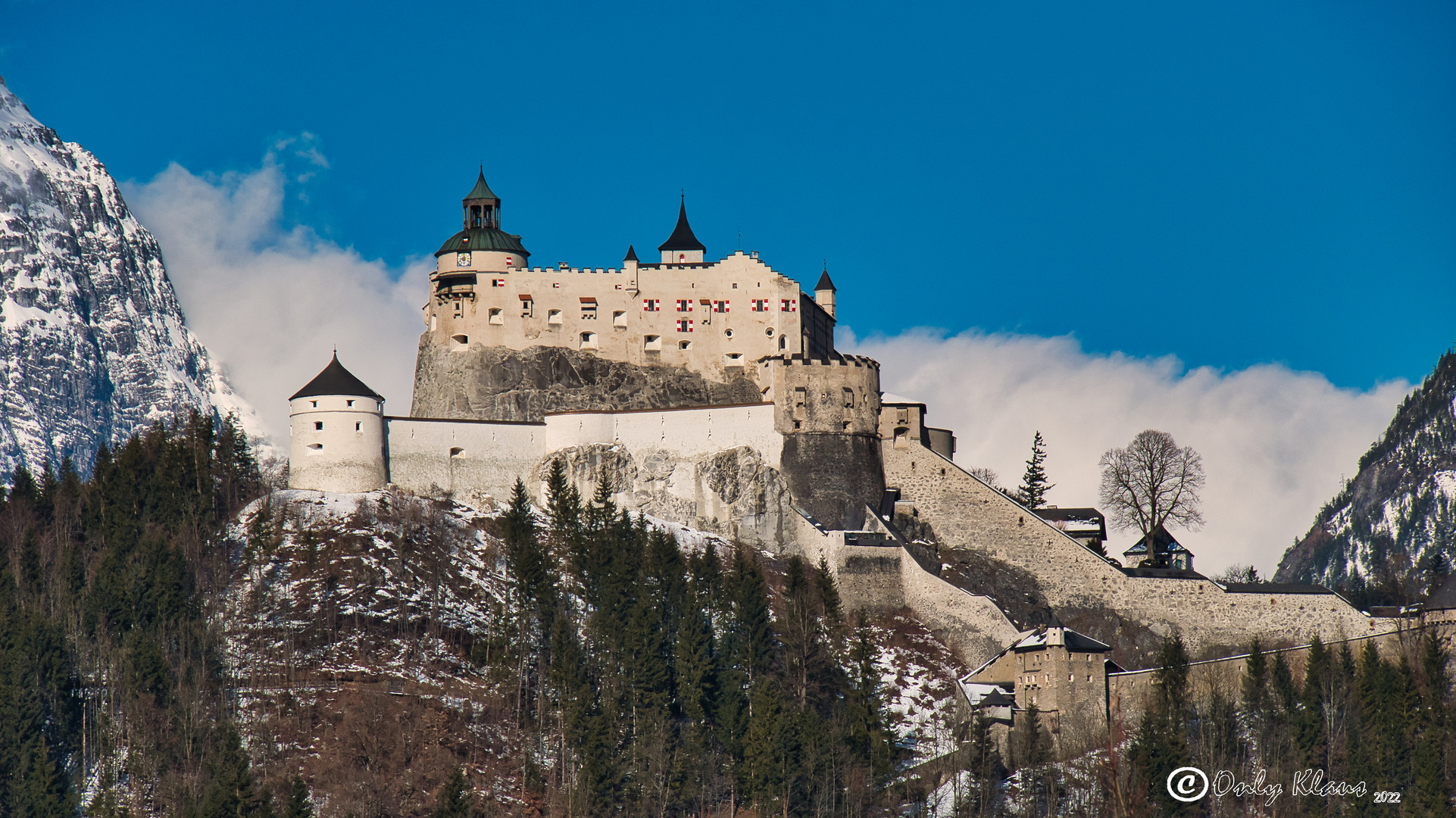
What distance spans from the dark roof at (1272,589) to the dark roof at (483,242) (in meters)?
39.9

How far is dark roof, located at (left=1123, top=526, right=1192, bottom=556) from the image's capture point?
267ft

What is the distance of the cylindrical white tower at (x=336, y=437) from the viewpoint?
75.5 m

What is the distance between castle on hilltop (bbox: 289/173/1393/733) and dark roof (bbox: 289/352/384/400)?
106 millimetres

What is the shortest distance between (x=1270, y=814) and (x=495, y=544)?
3258 cm

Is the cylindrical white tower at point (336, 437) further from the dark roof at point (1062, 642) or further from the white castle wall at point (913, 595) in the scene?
the dark roof at point (1062, 642)

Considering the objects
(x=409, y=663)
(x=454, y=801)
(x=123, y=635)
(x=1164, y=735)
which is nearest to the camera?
(x=454, y=801)

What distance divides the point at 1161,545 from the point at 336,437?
38.2 metres

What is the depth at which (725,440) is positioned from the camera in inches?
3174

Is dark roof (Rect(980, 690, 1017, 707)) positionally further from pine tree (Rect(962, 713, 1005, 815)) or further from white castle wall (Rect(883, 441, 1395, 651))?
white castle wall (Rect(883, 441, 1395, 651))

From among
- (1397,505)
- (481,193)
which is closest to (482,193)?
(481,193)

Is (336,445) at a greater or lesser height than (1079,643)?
greater

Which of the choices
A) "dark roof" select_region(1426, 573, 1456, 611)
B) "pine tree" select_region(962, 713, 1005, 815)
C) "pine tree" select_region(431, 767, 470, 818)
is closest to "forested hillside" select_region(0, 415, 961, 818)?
"pine tree" select_region(431, 767, 470, 818)

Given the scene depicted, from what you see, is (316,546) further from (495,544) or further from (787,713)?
(787,713)

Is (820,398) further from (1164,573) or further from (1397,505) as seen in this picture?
(1397,505)
